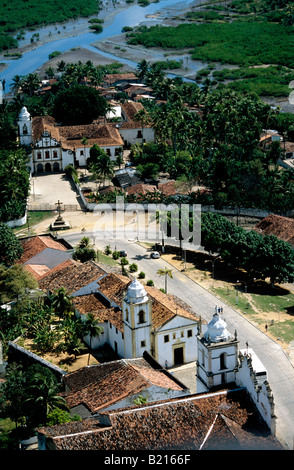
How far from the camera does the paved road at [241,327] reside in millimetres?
57469

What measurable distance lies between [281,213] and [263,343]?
1415 inches

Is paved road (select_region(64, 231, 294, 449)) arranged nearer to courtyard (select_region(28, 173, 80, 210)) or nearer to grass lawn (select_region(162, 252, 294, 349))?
grass lawn (select_region(162, 252, 294, 349))

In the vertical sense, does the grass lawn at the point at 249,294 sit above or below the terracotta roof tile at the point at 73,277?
below

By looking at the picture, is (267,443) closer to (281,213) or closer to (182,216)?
(182,216)

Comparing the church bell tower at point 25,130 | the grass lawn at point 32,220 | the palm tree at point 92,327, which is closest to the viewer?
the palm tree at point 92,327

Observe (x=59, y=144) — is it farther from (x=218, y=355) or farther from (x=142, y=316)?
(x=218, y=355)

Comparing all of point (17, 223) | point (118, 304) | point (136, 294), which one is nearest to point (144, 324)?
point (136, 294)

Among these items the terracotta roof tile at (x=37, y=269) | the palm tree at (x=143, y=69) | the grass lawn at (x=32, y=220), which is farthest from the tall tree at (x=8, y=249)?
the palm tree at (x=143, y=69)

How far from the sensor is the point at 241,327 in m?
70.9

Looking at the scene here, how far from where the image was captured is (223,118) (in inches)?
4195

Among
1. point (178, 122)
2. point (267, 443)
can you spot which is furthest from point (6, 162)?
point (267, 443)

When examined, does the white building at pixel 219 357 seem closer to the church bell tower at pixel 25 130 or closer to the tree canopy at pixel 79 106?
the church bell tower at pixel 25 130

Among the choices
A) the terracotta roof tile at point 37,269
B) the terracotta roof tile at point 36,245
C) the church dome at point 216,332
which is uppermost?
the church dome at point 216,332

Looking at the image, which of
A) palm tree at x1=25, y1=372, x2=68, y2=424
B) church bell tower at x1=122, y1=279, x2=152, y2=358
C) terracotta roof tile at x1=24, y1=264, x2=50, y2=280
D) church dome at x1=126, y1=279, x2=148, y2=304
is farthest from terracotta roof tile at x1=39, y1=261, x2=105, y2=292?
palm tree at x1=25, y1=372, x2=68, y2=424
